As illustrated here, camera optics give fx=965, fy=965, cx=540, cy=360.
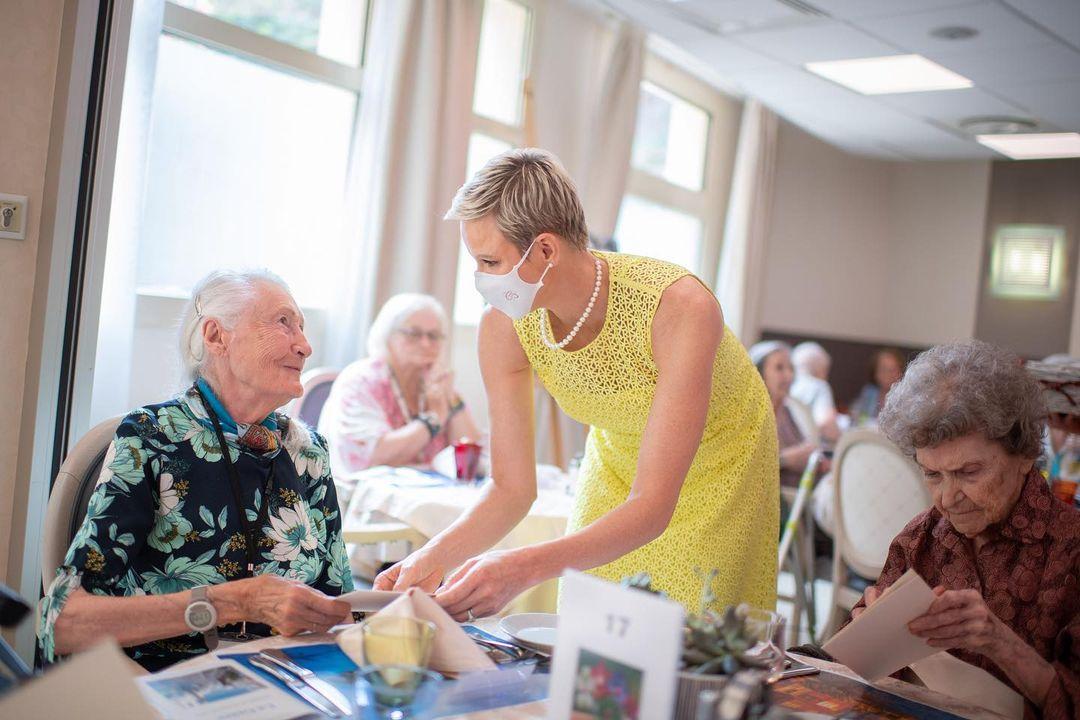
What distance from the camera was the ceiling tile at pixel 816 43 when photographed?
5359mm

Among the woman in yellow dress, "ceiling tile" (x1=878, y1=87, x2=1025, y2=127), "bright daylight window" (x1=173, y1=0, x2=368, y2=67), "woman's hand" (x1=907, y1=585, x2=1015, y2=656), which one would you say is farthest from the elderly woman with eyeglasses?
"ceiling tile" (x1=878, y1=87, x2=1025, y2=127)

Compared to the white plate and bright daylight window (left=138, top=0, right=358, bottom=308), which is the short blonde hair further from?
bright daylight window (left=138, top=0, right=358, bottom=308)

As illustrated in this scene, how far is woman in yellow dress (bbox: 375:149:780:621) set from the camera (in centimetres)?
161

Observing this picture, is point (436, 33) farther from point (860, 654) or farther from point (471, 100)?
point (860, 654)

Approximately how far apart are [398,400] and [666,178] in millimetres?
4281

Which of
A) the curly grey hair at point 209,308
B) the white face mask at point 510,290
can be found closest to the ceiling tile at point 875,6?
the white face mask at point 510,290

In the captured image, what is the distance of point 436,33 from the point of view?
15.8 ft

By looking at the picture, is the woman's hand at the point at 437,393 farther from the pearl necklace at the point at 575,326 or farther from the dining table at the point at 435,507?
the pearl necklace at the point at 575,326

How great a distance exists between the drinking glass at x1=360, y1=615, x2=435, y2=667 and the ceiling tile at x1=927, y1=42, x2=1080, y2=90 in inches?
212

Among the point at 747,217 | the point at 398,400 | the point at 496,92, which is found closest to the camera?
the point at 398,400

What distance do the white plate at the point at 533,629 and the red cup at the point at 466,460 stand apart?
170 cm

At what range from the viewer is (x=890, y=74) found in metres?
6.13

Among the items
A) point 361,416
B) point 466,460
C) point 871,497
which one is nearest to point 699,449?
point 466,460

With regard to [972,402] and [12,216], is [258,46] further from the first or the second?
[972,402]
